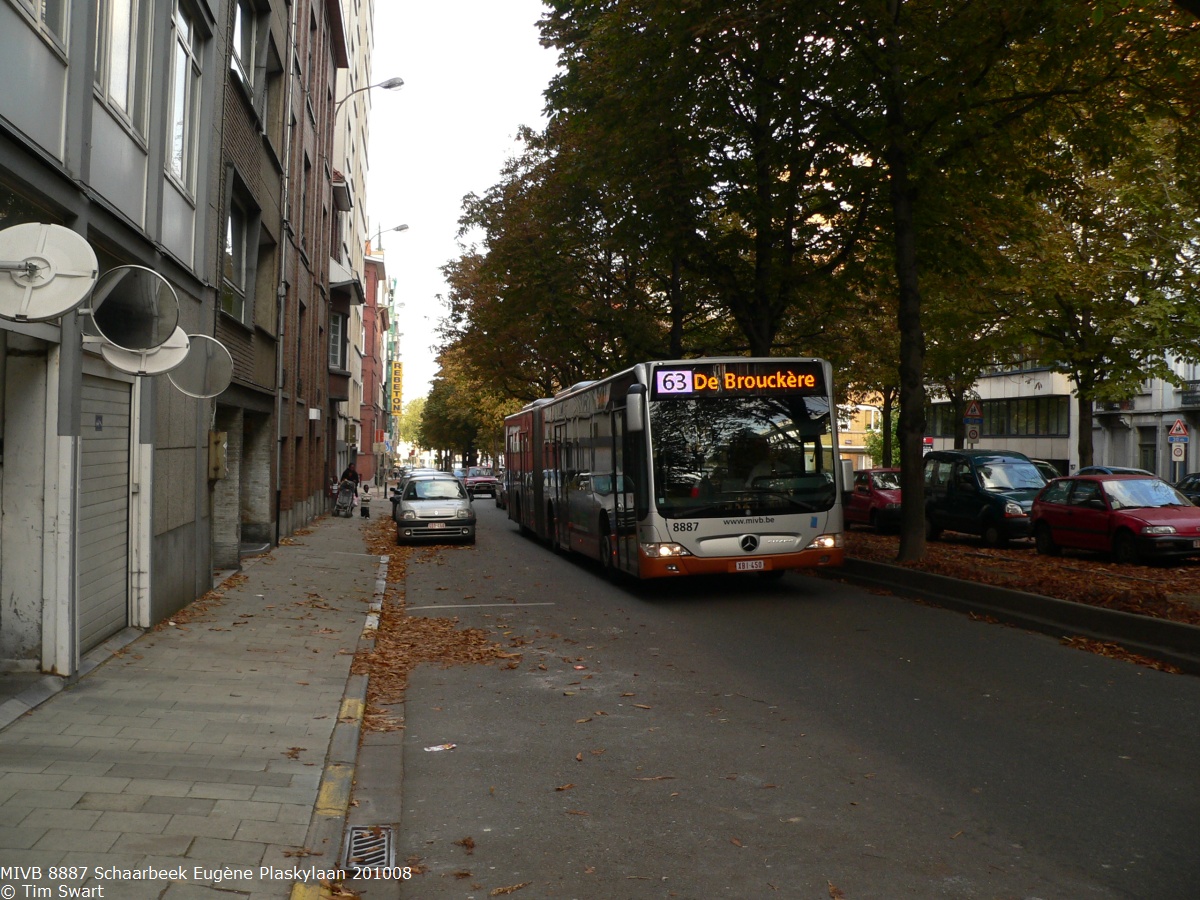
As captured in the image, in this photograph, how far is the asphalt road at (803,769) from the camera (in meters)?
4.62

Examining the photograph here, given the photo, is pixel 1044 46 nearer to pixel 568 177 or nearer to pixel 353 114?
pixel 568 177

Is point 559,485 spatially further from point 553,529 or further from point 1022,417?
point 1022,417

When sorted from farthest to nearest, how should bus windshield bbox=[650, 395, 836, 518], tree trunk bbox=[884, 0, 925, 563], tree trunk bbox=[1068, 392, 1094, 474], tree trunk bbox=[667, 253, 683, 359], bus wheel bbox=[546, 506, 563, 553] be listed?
tree trunk bbox=[1068, 392, 1094, 474] < tree trunk bbox=[667, 253, 683, 359] < bus wheel bbox=[546, 506, 563, 553] < tree trunk bbox=[884, 0, 925, 563] < bus windshield bbox=[650, 395, 836, 518]

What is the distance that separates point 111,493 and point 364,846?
6.14 m

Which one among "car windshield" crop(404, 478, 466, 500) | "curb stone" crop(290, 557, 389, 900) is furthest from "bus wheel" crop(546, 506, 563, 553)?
"curb stone" crop(290, 557, 389, 900)

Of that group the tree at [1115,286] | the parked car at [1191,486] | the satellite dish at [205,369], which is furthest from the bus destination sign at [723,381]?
the parked car at [1191,486]

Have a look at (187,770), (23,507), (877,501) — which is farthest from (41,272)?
(877,501)

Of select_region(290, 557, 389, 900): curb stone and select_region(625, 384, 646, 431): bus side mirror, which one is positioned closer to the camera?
select_region(290, 557, 389, 900): curb stone

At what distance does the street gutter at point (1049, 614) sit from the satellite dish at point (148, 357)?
837 cm

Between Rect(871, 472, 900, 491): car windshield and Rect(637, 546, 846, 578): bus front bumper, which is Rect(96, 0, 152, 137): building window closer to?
Rect(637, 546, 846, 578): bus front bumper

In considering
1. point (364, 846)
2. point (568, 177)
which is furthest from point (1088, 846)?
point (568, 177)

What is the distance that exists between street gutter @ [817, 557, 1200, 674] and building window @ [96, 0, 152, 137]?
1015 centimetres

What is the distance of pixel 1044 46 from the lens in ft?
44.7

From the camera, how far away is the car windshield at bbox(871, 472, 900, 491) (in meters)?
26.0
